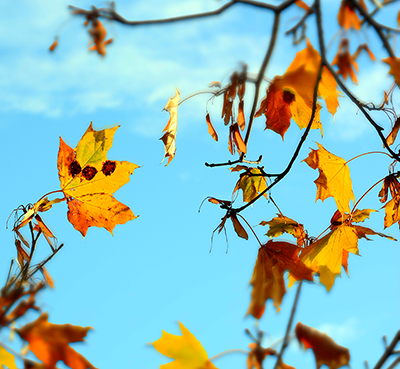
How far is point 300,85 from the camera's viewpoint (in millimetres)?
985

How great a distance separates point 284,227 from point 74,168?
57 cm

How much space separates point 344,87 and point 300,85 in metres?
0.28

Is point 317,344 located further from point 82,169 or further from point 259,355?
point 82,169

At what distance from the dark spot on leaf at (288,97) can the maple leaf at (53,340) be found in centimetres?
75

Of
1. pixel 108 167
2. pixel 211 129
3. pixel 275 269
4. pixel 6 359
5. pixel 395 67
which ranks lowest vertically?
pixel 6 359

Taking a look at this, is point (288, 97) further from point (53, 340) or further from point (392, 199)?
point (53, 340)

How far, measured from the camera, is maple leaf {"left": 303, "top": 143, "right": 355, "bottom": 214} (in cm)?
114

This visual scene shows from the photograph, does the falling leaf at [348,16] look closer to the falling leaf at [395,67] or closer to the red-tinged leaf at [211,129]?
the falling leaf at [395,67]

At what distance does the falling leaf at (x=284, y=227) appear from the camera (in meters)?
1.13

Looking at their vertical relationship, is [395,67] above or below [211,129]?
below

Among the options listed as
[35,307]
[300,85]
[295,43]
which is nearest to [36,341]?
[35,307]

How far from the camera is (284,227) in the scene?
1.14m

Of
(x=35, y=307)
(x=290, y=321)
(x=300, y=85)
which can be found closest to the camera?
(x=290, y=321)

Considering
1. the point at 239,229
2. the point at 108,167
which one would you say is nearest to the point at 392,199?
the point at 239,229
